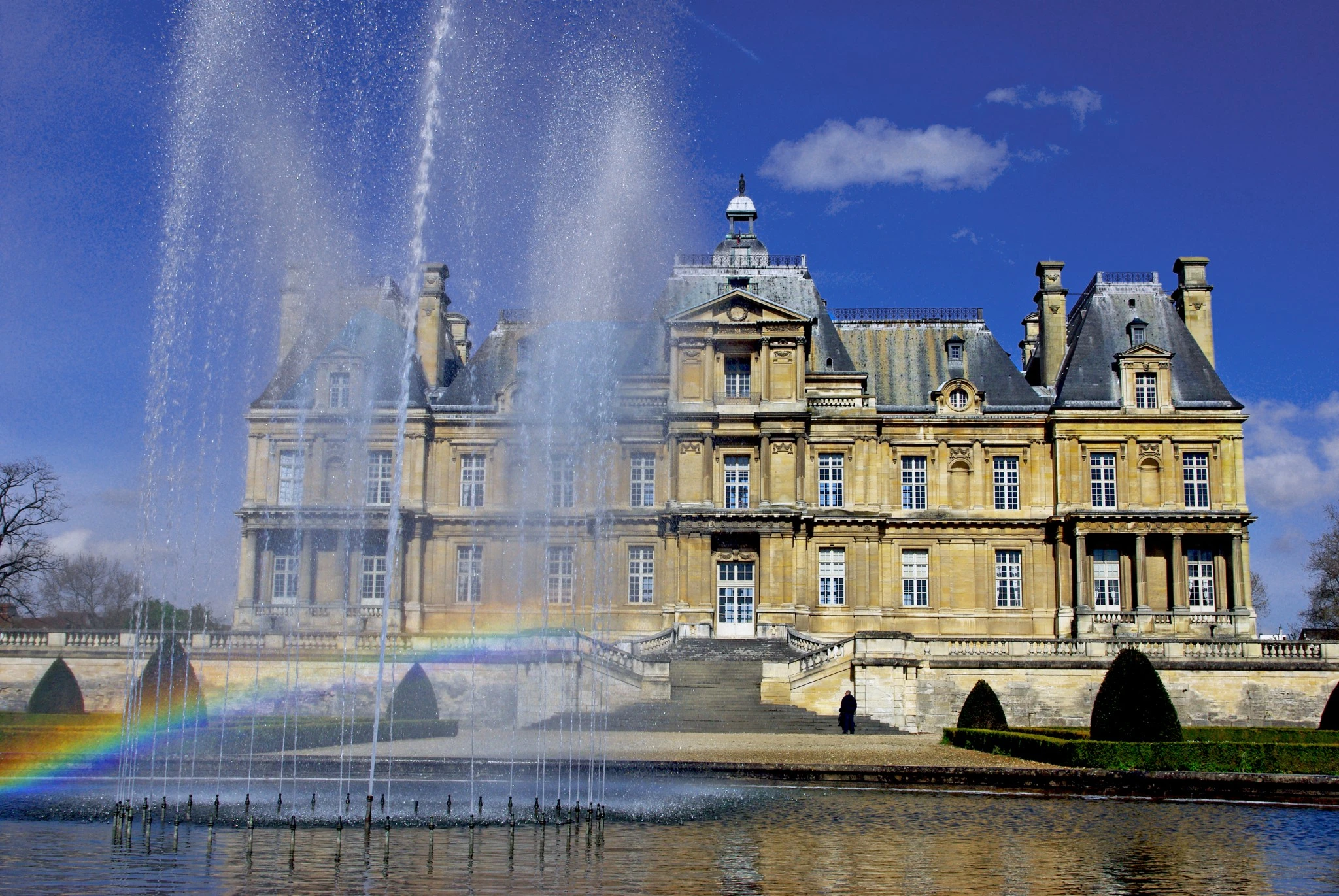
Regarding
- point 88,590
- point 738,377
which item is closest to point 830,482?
point 738,377

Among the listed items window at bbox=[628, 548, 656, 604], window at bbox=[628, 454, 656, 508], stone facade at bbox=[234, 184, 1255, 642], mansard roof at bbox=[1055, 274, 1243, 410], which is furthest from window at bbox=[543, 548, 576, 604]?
mansard roof at bbox=[1055, 274, 1243, 410]

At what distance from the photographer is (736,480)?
42812 millimetres

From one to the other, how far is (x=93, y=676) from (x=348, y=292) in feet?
52.1

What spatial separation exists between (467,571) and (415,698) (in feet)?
42.0

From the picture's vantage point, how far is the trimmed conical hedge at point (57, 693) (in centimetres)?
3048

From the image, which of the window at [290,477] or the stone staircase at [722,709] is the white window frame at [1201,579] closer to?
the stone staircase at [722,709]

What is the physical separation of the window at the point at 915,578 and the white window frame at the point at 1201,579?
26.4ft

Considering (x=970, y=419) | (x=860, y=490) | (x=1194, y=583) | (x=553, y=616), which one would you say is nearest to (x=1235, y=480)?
(x=1194, y=583)

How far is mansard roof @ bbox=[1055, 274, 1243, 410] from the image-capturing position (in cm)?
4272

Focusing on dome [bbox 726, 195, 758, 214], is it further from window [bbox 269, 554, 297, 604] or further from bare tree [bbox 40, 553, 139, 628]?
A: bare tree [bbox 40, 553, 139, 628]

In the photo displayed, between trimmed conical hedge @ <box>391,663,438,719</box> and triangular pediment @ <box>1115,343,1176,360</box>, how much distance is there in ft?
80.8

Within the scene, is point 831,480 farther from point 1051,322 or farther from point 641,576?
point 1051,322

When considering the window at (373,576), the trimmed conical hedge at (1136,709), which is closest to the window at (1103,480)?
the trimmed conical hedge at (1136,709)

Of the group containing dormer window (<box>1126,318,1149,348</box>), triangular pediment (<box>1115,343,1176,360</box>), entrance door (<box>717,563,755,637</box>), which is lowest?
entrance door (<box>717,563,755,637</box>)
